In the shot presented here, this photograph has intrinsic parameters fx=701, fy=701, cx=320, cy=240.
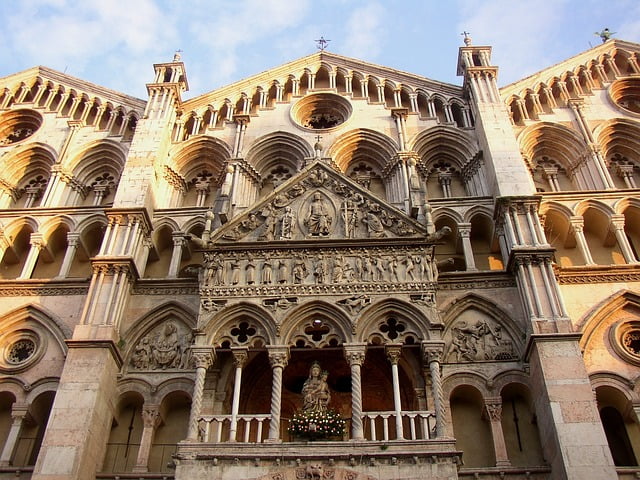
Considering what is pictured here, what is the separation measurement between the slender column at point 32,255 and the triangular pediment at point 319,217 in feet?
19.5

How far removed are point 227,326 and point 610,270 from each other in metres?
10.1

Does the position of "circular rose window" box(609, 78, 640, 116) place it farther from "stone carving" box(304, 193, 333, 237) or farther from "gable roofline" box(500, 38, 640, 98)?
"stone carving" box(304, 193, 333, 237)

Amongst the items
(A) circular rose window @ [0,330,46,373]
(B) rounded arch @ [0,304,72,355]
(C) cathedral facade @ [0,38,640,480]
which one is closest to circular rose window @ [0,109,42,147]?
(C) cathedral facade @ [0,38,640,480]

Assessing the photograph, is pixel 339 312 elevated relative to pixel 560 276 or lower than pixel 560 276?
lower

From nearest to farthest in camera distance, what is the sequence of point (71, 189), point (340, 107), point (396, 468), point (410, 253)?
1. point (396, 468)
2. point (410, 253)
3. point (71, 189)
4. point (340, 107)

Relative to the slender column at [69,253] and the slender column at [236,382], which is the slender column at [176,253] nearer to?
the slender column at [69,253]

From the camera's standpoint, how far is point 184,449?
1450 centimetres

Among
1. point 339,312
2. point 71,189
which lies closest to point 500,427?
point 339,312

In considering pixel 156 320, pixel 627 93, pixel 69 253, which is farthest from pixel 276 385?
pixel 627 93

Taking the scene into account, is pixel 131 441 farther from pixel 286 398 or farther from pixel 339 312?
pixel 339 312

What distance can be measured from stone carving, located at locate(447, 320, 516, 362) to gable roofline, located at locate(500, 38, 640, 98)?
9.52m

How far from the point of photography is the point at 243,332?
17.1m

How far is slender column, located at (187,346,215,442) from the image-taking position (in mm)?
15078

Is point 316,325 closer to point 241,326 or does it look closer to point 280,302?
point 280,302
